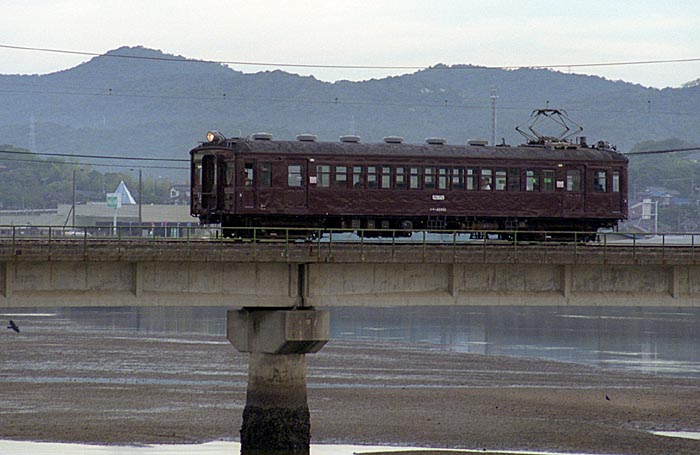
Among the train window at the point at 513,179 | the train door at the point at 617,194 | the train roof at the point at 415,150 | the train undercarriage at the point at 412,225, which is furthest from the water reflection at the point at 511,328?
the train window at the point at 513,179

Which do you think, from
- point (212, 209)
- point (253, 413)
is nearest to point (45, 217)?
point (212, 209)

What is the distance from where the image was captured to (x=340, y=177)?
5253 cm

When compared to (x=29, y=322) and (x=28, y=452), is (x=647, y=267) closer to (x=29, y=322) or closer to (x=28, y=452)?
(x=28, y=452)

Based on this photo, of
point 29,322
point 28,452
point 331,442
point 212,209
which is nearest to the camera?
point 28,452

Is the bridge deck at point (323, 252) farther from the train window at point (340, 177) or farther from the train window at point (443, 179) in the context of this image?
the train window at point (443, 179)

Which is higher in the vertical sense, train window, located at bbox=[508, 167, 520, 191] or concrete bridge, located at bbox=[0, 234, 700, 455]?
train window, located at bbox=[508, 167, 520, 191]

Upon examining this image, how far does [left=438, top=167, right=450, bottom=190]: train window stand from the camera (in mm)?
53844

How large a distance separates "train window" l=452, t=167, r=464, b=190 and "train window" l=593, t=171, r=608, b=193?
20.8ft

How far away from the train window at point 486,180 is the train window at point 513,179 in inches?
34.0

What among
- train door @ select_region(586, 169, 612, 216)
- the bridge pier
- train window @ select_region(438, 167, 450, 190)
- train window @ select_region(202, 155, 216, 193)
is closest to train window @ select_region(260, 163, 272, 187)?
train window @ select_region(202, 155, 216, 193)

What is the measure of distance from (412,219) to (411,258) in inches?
496

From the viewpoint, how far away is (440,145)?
55375mm

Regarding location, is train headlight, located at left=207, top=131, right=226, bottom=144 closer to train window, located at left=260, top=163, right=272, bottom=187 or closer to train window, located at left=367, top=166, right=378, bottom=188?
train window, located at left=260, top=163, right=272, bottom=187

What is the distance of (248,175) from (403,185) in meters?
6.80
